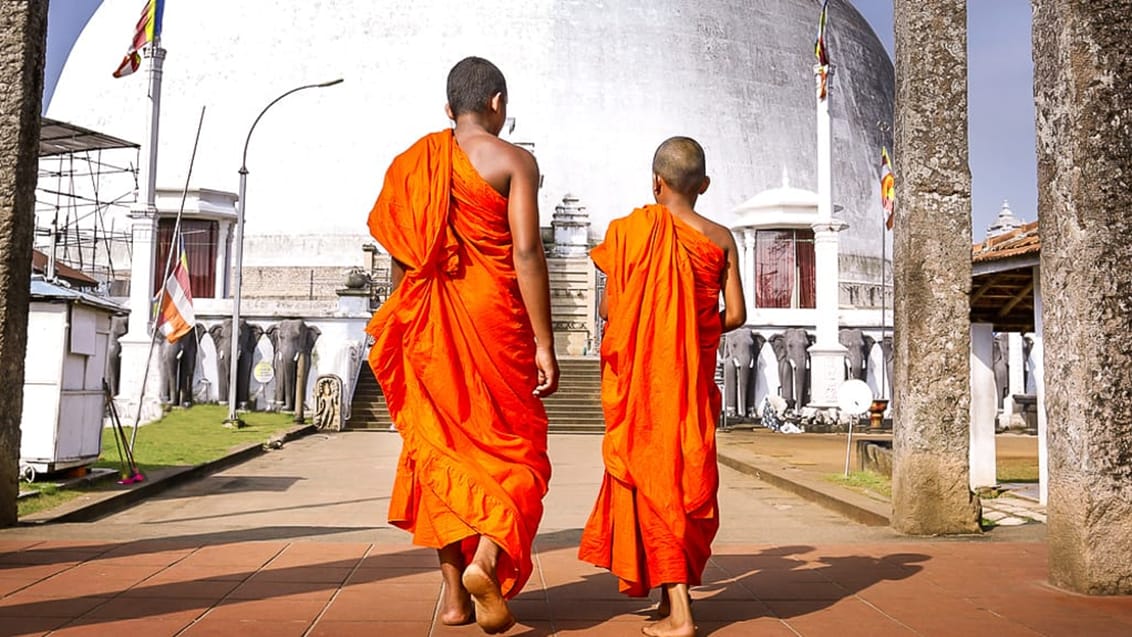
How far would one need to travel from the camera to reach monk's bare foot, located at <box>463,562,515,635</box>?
379 centimetres

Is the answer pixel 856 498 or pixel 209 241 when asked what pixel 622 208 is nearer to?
pixel 209 241

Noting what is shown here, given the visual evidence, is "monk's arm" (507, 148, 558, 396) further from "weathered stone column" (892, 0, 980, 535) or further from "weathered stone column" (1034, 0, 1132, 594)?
"weathered stone column" (892, 0, 980, 535)

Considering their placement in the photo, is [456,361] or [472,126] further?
[472,126]

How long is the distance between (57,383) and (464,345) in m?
6.22

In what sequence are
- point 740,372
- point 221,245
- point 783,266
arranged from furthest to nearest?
point 783,266
point 221,245
point 740,372

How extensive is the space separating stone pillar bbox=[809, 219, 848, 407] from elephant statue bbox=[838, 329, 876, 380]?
27.6 inches

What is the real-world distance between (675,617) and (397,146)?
3029 centimetres

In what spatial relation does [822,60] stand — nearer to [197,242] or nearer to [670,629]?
[197,242]

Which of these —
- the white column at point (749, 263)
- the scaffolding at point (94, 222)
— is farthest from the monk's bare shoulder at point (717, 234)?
the scaffolding at point (94, 222)

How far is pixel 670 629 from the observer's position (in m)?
4.03

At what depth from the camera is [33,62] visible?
6320 mm

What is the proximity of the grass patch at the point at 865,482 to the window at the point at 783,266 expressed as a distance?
65.5 ft

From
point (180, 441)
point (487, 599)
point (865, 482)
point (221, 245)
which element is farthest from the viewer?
point (221, 245)

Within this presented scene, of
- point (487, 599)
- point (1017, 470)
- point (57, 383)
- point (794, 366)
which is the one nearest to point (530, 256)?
point (487, 599)
